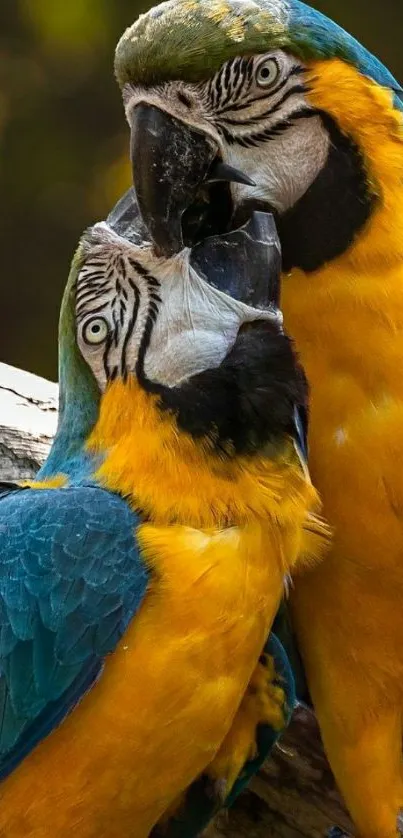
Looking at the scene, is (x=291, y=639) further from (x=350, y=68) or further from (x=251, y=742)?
(x=350, y=68)

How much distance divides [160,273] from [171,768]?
0.71 meters

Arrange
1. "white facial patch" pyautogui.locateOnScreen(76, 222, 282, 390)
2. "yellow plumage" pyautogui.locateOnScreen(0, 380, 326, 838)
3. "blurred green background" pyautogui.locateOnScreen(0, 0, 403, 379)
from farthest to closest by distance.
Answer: "blurred green background" pyautogui.locateOnScreen(0, 0, 403, 379)
"white facial patch" pyautogui.locateOnScreen(76, 222, 282, 390)
"yellow plumage" pyautogui.locateOnScreen(0, 380, 326, 838)

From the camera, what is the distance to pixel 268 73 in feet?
5.60

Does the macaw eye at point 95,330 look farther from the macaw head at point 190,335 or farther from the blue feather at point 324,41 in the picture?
the blue feather at point 324,41

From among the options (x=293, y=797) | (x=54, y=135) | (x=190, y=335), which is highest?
(x=190, y=335)

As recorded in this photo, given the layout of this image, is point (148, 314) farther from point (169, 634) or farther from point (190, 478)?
point (169, 634)

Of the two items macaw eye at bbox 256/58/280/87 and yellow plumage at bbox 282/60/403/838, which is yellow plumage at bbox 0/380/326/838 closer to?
yellow plumage at bbox 282/60/403/838

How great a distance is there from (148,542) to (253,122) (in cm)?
67

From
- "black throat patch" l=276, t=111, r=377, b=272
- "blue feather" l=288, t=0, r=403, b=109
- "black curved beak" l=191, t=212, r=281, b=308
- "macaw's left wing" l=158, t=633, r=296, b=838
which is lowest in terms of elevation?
"macaw's left wing" l=158, t=633, r=296, b=838

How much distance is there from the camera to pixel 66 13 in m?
5.12

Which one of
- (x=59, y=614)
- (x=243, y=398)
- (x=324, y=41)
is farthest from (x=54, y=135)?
(x=59, y=614)

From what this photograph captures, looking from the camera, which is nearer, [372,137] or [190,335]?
[190,335]

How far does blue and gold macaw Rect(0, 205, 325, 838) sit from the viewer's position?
4.94 ft

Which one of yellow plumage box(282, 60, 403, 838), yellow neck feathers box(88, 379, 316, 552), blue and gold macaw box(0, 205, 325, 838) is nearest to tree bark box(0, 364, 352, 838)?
yellow plumage box(282, 60, 403, 838)
